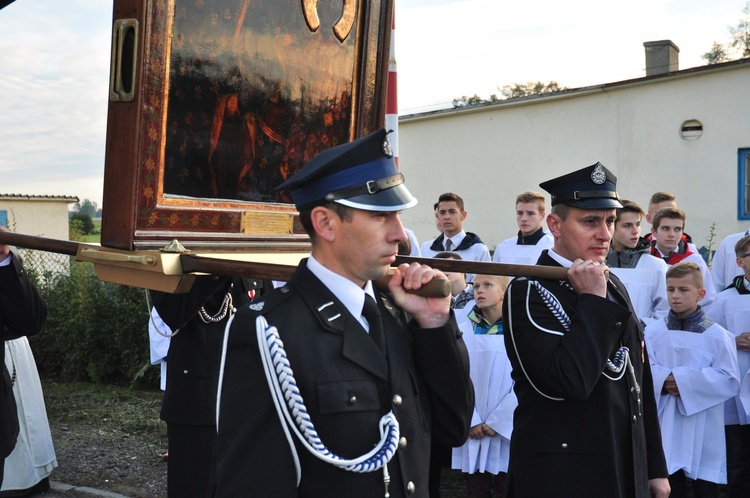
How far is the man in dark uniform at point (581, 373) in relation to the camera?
2.65 m

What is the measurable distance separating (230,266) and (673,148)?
13645mm

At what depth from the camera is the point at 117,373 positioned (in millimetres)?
9320

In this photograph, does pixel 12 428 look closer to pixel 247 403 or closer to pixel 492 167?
pixel 247 403

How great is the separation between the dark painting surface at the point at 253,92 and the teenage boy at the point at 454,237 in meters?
3.94

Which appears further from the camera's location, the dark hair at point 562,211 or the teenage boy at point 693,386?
the teenage boy at point 693,386

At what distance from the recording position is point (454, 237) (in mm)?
7301

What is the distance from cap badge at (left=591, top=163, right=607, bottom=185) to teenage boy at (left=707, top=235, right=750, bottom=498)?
261 cm

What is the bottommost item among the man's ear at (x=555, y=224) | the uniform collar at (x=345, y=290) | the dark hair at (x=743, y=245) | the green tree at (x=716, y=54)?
the uniform collar at (x=345, y=290)

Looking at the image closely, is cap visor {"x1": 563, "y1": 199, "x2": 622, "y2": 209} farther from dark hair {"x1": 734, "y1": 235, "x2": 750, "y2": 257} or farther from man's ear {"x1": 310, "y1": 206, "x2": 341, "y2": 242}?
dark hair {"x1": 734, "y1": 235, "x2": 750, "y2": 257}

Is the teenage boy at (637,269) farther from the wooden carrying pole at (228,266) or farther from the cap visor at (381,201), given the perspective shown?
the cap visor at (381,201)

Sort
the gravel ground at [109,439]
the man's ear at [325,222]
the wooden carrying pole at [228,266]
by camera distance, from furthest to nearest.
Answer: the gravel ground at [109,439] < the wooden carrying pole at [228,266] < the man's ear at [325,222]

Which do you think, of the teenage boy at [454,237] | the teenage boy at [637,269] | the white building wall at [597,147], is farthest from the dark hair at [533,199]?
the white building wall at [597,147]

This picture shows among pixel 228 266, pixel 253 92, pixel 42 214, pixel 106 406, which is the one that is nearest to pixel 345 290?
pixel 228 266

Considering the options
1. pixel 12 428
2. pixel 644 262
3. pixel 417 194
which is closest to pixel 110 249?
pixel 12 428
